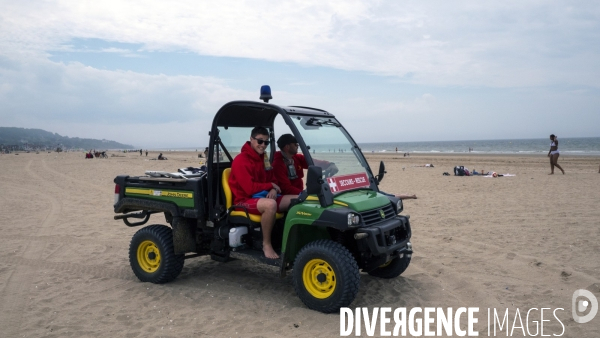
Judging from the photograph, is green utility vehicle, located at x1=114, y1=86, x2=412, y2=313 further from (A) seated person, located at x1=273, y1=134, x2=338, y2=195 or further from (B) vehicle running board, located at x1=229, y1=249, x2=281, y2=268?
(A) seated person, located at x1=273, y1=134, x2=338, y2=195

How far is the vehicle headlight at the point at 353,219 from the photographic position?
4.50 meters

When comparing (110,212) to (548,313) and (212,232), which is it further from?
(548,313)

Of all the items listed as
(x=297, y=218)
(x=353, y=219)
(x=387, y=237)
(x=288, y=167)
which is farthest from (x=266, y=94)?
(x=387, y=237)

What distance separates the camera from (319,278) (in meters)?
4.76

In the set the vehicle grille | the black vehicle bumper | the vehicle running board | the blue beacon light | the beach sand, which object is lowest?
the beach sand

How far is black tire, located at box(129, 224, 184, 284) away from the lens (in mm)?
5777

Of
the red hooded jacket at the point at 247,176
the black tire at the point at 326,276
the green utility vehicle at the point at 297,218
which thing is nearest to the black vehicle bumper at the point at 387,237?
the green utility vehicle at the point at 297,218

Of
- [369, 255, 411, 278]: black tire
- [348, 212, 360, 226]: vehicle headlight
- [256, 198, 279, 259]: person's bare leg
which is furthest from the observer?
[369, 255, 411, 278]: black tire

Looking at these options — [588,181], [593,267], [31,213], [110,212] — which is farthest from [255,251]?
[588,181]

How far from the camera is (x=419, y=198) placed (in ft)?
43.1

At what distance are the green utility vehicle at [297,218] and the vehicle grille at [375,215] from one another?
0.01 meters

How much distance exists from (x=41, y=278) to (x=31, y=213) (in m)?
5.97

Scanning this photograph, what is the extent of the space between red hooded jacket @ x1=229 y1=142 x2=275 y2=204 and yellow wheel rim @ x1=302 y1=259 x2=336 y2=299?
1.07 m

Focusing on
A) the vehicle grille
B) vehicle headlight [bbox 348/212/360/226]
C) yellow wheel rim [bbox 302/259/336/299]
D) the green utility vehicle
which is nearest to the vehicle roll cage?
the green utility vehicle
